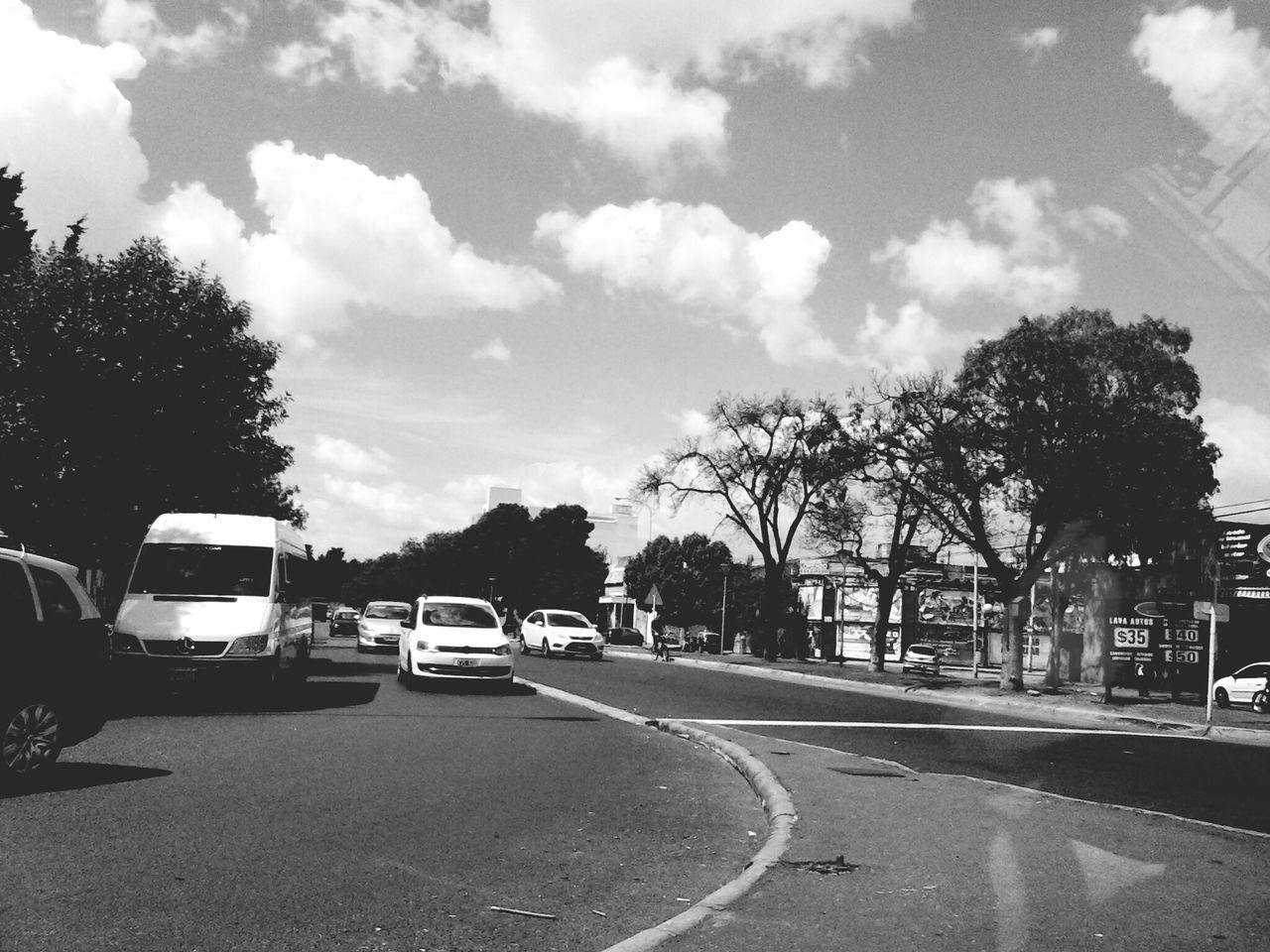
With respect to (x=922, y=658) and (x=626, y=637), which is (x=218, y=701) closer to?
(x=922, y=658)

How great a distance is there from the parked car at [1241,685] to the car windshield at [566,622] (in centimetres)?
1884

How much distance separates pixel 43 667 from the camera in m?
7.82

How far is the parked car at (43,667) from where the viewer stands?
755cm

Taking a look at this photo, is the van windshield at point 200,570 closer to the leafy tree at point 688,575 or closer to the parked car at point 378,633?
the parked car at point 378,633

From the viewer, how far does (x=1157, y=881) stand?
5.90 m

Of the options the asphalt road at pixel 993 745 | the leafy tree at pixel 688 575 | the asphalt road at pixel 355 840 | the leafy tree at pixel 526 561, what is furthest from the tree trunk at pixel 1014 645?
the leafy tree at pixel 526 561

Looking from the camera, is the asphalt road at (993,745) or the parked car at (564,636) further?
the parked car at (564,636)

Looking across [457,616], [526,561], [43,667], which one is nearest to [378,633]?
[457,616]

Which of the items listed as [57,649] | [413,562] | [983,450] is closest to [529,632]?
[983,450]

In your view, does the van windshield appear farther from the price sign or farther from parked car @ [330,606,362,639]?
parked car @ [330,606,362,639]

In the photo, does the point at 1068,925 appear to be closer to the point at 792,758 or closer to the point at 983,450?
the point at 792,758

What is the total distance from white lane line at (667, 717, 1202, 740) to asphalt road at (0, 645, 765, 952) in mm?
3677

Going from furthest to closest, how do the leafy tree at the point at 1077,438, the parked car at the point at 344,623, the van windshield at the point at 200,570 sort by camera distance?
1. the parked car at the point at 344,623
2. the leafy tree at the point at 1077,438
3. the van windshield at the point at 200,570

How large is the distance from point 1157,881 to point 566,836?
11.4ft
